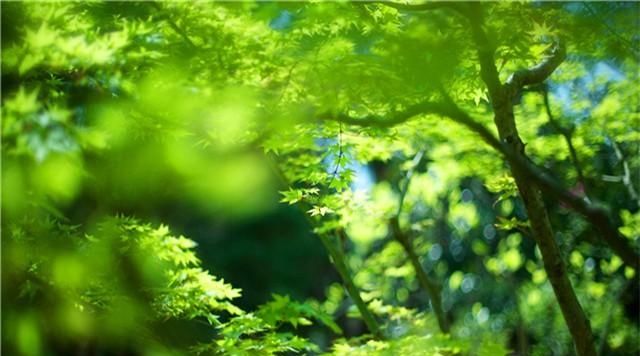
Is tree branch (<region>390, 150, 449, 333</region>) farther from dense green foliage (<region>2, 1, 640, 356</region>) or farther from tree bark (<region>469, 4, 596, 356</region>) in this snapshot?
tree bark (<region>469, 4, 596, 356</region>)

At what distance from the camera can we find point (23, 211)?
2133 millimetres

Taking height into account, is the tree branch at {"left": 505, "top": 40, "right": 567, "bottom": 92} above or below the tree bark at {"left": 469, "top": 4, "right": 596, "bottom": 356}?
above

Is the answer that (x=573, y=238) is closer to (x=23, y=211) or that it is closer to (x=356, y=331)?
(x=356, y=331)

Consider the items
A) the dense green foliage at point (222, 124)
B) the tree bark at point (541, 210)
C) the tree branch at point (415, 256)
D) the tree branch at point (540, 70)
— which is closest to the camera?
the dense green foliage at point (222, 124)

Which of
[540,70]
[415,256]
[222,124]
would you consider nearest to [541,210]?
[540,70]

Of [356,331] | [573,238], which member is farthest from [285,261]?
[573,238]

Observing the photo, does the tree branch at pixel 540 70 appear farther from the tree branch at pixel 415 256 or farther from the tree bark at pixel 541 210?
the tree branch at pixel 415 256

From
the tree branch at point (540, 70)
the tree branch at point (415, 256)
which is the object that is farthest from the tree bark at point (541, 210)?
the tree branch at point (415, 256)

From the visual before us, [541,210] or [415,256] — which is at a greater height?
[415,256]

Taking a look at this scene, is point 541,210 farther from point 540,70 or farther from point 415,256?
point 415,256

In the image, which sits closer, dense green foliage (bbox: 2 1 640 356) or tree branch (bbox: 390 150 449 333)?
dense green foliage (bbox: 2 1 640 356)

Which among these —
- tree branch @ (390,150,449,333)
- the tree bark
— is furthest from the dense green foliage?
tree branch @ (390,150,449,333)

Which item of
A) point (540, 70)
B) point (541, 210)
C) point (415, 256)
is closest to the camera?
point (541, 210)

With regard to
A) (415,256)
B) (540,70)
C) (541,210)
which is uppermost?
(540,70)
